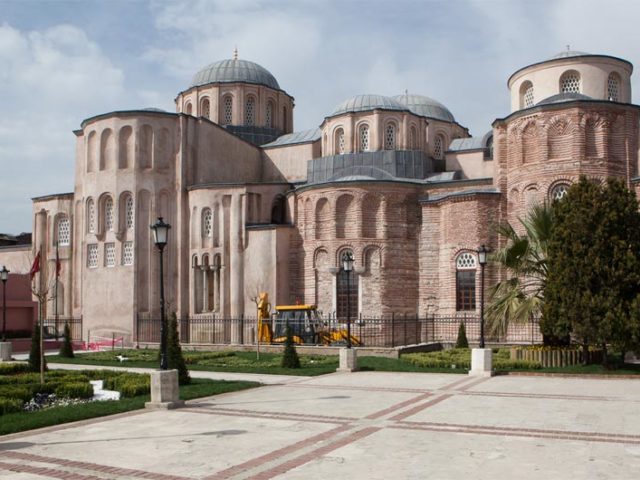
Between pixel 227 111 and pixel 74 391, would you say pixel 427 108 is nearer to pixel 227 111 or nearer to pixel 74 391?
pixel 227 111

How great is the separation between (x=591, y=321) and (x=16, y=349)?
23.2 metres

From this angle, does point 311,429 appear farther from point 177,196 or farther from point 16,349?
point 177,196

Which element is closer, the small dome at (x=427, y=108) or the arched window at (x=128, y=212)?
the arched window at (x=128, y=212)

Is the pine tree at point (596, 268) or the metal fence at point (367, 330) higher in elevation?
the pine tree at point (596, 268)

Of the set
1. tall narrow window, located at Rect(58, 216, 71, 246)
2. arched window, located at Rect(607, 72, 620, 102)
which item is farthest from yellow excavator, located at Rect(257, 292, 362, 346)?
arched window, located at Rect(607, 72, 620, 102)

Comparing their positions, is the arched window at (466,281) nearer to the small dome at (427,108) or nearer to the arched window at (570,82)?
the arched window at (570,82)

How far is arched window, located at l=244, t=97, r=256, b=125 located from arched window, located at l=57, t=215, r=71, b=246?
11.7 meters

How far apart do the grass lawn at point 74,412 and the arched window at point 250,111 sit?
98.3ft

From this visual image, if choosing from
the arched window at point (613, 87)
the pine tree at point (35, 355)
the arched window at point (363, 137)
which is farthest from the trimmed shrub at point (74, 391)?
the arched window at point (613, 87)

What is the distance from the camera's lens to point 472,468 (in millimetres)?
7820

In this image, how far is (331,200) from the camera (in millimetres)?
32781

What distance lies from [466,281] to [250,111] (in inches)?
742

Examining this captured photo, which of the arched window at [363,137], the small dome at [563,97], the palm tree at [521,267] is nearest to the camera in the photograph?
the palm tree at [521,267]

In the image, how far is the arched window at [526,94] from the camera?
109ft
